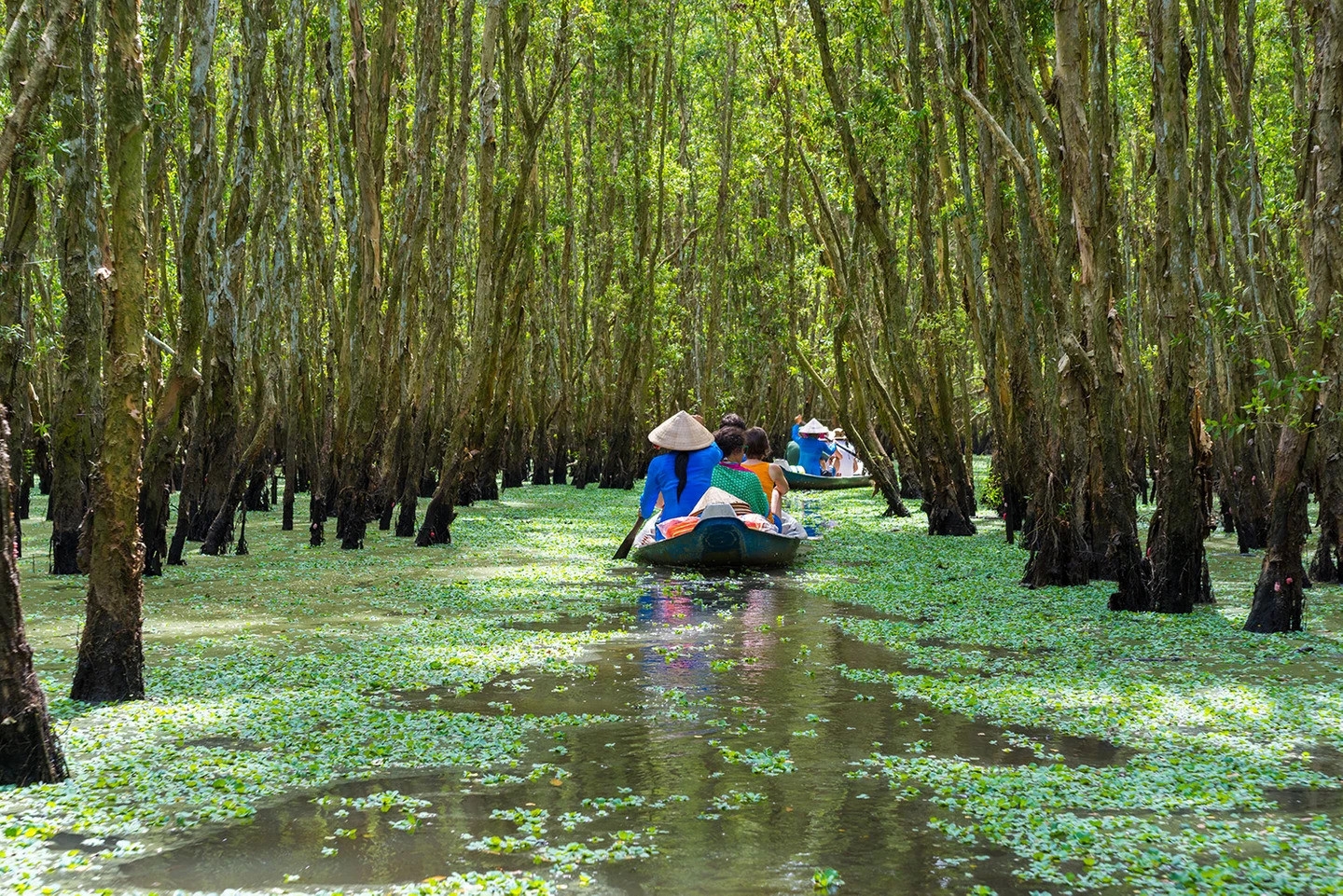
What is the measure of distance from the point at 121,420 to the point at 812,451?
25.8 meters

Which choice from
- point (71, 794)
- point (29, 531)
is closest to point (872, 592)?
point (71, 794)

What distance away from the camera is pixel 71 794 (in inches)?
191

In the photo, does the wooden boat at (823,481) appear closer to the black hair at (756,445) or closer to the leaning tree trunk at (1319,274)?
the black hair at (756,445)

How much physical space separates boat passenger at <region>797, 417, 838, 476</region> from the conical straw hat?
57.8 ft

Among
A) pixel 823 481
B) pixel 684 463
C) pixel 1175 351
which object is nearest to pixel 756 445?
pixel 684 463

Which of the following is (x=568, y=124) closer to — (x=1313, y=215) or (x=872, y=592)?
(x=872, y=592)

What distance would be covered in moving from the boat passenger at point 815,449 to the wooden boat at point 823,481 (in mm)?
1503

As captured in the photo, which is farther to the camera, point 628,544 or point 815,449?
point 815,449

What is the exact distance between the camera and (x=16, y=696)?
4.72 meters

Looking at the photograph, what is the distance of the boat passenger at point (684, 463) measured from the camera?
43.1ft

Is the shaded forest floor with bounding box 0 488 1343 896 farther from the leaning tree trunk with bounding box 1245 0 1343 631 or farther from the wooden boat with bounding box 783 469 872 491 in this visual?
the wooden boat with bounding box 783 469 872 491

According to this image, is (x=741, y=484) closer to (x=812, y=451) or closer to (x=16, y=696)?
(x=16, y=696)

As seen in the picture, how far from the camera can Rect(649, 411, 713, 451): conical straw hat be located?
13.1 m

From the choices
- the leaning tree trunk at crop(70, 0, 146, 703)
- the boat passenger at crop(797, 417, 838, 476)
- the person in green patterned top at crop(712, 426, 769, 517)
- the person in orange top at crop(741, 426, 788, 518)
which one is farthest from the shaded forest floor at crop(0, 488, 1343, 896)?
the boat passenger at crop(797, 417, 838, 476)
